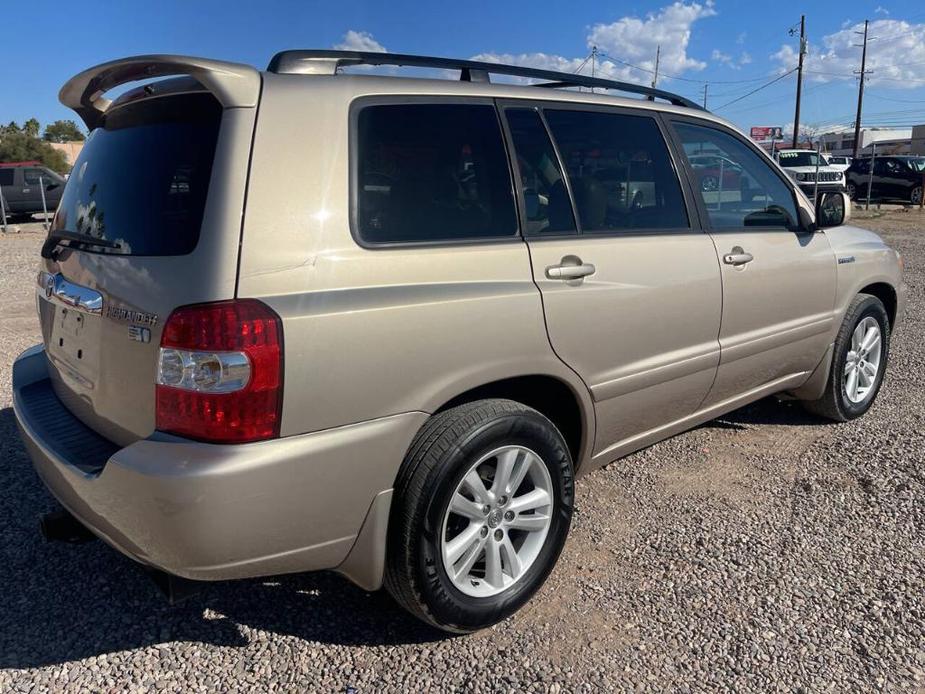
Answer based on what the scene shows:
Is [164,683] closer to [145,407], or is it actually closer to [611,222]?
[145,407]

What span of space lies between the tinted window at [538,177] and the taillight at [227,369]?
44.8 inches

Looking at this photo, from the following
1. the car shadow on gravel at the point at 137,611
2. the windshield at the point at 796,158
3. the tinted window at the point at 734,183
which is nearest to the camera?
the car shadow on gravel at the point at 137,611

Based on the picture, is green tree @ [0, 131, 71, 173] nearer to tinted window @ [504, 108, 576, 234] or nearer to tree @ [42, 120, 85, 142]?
tree @ [42, 120, 85, 142]

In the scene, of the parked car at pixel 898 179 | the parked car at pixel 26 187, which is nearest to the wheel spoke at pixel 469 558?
the parked car at pixel 26 187

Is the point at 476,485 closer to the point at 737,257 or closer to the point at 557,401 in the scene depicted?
the point at 557,401

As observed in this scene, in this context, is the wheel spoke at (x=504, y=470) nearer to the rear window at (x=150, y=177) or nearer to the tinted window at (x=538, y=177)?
the tinted window at (x=538, y=177)

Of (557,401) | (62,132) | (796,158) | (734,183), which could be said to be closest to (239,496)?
(557,401)

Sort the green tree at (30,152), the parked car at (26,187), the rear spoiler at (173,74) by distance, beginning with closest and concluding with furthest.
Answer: the rear spoiler at (173,74) < the parked car at (26,187) < the green tree at (30,152)

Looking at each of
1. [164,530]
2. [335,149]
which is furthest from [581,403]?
[164,530]

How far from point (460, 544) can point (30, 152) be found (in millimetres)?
48723

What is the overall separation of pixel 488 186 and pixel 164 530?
1.55 m

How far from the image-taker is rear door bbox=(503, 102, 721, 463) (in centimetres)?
279

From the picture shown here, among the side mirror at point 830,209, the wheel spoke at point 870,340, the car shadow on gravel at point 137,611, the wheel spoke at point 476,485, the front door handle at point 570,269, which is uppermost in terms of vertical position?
the side mirror at point 830,209

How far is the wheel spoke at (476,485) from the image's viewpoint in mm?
2518
